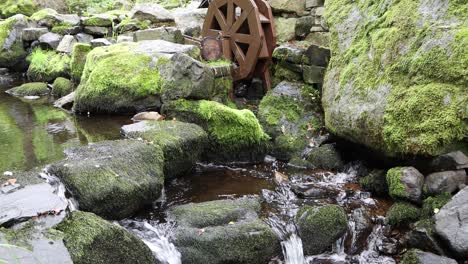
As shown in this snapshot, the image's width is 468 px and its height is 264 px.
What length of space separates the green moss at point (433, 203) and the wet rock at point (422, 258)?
2.06 feet

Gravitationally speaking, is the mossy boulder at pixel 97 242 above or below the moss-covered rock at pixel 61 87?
above

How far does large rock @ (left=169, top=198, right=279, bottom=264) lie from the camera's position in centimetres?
389

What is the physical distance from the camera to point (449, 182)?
175 inches

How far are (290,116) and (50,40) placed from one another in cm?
705

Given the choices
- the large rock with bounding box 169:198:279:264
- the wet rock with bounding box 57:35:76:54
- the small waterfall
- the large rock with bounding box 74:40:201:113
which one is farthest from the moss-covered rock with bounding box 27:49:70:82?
the large rock with bounding box 169:198:279:264

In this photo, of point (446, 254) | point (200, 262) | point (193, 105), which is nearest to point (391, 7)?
point (193, 105)

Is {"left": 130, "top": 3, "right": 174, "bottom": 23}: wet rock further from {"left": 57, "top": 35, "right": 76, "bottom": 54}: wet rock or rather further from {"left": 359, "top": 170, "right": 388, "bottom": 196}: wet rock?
{"left": 359, "top": 170, "right": 388, "bottom": 196}: wet rock

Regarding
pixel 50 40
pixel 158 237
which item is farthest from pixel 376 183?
pixel 50 40

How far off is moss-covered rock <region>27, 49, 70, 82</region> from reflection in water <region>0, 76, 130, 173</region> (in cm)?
178

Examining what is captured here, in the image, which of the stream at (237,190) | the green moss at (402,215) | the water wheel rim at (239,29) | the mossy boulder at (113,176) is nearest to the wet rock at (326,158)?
the stream at (237,190)

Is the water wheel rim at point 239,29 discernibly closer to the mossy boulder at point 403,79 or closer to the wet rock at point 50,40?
the mossy boulder at point 403,79

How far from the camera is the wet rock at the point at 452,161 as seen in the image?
451cm

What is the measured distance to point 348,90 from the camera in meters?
5.88

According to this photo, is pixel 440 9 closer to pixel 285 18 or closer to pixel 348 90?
pixel 348 90
